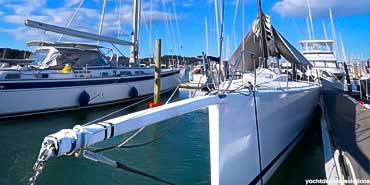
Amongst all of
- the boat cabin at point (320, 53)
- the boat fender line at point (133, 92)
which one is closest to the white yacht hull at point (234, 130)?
the boat fender line at point (133, 92)

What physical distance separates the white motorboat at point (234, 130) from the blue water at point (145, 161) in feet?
1.69

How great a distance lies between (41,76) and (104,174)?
27.7 feet

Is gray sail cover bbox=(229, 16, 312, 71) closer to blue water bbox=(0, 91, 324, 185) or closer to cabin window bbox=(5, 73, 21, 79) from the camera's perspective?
blue water bbox=(0, 91, 324, 185)

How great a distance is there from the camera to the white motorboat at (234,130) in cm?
238

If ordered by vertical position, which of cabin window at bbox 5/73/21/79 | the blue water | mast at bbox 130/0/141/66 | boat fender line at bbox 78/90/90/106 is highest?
mast at bbox 130/0/141/66

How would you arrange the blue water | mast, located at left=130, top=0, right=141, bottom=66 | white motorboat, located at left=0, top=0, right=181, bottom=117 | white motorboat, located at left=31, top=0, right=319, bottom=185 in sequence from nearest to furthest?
white motorboat, located at left=31, top=0, right=319, bottom=185, the blue water, white motorboat, located at left=0, top=0, right=181, bottom=117, mast, located at left=130, top=0, right=141, bottom=66

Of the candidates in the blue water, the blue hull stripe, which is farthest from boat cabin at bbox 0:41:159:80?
the blue water

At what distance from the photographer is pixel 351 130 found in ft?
24.8

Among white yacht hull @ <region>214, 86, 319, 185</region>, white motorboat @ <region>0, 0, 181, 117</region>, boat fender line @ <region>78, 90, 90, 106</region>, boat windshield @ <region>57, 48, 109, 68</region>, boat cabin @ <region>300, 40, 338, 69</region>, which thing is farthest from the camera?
boat cabin @ <region>300, 40, 338, 69</region>

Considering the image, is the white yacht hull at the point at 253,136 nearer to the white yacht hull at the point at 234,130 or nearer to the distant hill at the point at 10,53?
the white yacht hull at the point at 234,130

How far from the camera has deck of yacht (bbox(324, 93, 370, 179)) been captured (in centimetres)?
530

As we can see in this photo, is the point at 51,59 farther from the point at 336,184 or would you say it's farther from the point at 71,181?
the point at 336,184

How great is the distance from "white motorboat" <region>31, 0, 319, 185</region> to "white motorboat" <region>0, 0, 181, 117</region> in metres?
9.13

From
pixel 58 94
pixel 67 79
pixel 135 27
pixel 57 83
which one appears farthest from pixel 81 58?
pixel 135 27
